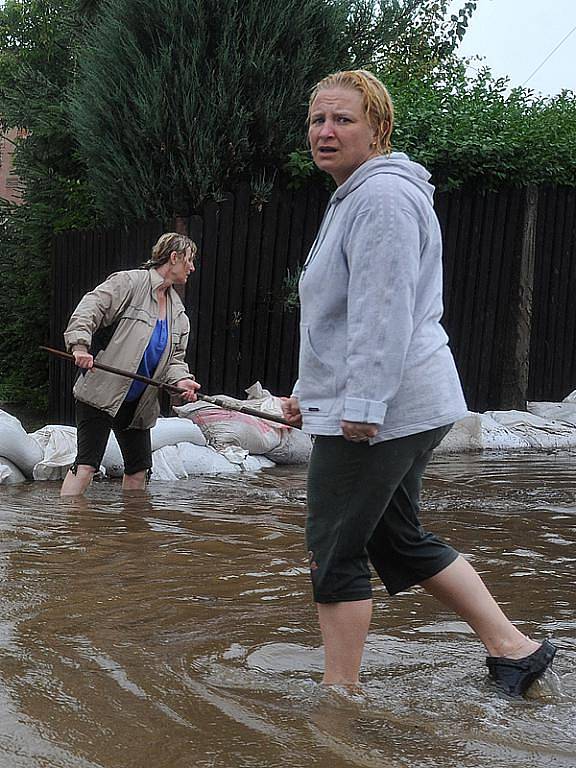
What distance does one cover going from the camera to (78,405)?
20.0 feet

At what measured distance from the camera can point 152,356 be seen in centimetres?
611

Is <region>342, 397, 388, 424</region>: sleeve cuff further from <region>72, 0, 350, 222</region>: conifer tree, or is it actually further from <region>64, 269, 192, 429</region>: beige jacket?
<region>72, 0, 350, 222</region>: conifer tree

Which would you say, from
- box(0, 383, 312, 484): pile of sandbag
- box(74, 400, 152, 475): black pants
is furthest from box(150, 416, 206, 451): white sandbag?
box(74, 400, 152, 475): black pants

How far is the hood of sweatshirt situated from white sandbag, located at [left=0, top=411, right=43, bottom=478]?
470 cm

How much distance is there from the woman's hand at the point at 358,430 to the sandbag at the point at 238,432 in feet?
17.6

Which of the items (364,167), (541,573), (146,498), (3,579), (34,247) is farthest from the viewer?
(34,247)

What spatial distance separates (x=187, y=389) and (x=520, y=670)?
11.0ft

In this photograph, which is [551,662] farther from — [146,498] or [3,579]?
[146,498]

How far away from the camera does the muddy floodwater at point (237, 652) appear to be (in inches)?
101

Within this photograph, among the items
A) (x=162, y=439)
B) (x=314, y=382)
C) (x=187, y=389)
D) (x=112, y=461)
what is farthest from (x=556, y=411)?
(x=314, y=382)

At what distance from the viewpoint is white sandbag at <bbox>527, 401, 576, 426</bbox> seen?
10070 mm

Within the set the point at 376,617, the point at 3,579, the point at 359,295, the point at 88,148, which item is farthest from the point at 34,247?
the point at 359,295

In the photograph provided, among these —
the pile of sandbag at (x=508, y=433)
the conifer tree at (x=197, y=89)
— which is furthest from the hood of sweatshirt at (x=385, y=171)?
the conifer tree at (x=197, y=89)

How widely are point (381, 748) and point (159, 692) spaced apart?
0.67 metres
